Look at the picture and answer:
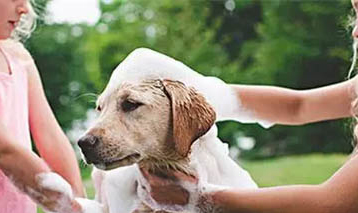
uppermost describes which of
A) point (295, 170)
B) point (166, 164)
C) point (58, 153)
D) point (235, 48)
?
point (166, 164)

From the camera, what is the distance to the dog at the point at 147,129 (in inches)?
34.0

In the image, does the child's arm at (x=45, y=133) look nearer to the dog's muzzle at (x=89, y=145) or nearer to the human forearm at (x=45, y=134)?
the human forearm at (x=45, y=134)

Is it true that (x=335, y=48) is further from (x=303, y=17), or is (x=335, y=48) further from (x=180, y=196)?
(x=180, y=196)

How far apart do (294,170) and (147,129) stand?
3.49 m

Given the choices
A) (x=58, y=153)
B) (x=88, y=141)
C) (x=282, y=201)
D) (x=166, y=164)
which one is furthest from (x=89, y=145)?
(x=58, y=153)

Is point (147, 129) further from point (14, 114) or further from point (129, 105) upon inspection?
point (14, 114)

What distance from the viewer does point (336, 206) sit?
87 centimetres

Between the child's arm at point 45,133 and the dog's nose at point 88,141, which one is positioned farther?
the child's arm at point 45,133

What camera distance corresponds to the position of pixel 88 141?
0.84 meters

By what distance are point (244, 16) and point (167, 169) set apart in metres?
5.57

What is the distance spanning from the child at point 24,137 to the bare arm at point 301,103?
301mm

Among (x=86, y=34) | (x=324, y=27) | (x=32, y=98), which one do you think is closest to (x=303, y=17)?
(x=324, y=27)

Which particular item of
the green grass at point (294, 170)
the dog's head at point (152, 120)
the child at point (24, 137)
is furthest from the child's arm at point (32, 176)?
the green grass at point (294, 170)

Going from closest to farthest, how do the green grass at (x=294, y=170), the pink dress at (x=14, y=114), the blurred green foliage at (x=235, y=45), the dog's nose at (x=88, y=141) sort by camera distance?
the dog's nose at (x=88, y=141)
the pink dress at (x=14, y=114)
the green grass at (x=294, y=170)
the blurred green foliage at (x=235, y=45)
